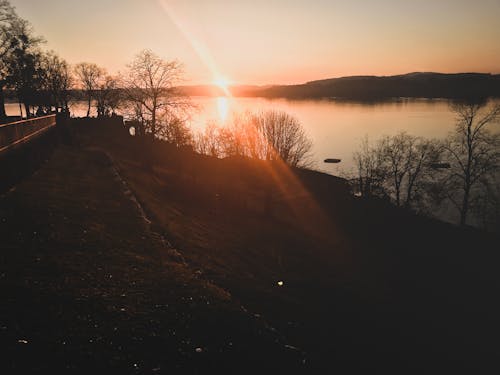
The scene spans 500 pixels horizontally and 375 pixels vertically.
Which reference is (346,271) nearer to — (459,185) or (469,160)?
(469,160)

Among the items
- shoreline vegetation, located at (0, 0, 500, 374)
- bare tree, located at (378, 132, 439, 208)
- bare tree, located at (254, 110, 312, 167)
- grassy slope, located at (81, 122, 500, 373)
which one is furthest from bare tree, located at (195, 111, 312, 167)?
shoreline vegetation, located at (0, 0, 500, 374)

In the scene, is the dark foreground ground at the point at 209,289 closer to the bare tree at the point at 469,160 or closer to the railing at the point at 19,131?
the railing at the point at 19,131

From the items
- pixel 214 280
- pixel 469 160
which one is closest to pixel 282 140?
pixel 469 160

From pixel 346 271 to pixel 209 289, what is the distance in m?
12.8

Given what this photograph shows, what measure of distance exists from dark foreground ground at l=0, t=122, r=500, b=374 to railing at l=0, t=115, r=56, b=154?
1.92 m

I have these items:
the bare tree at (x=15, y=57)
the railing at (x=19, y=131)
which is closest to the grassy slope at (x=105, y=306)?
the railing at (x=19, y=131)

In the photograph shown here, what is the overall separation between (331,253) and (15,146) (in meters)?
20.7

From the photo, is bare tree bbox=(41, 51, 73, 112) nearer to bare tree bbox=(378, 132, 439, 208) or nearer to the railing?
the railing

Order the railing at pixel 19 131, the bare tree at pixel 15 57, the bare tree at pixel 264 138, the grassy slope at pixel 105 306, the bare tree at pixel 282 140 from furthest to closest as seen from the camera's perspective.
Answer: the bare tree at pixel 264 138
the bare tree at pixel 282 140
the bare tree at pixel 15 57
the railing at pixel 19 131
the grassy slope at pixel 105 306

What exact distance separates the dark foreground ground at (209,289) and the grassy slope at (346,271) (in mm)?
109

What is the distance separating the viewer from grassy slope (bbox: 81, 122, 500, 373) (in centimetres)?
1158

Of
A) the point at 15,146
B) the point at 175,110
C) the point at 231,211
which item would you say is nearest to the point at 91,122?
the point at 175,110

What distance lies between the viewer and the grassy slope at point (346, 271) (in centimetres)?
1158

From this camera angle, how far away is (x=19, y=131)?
49.7 ft
